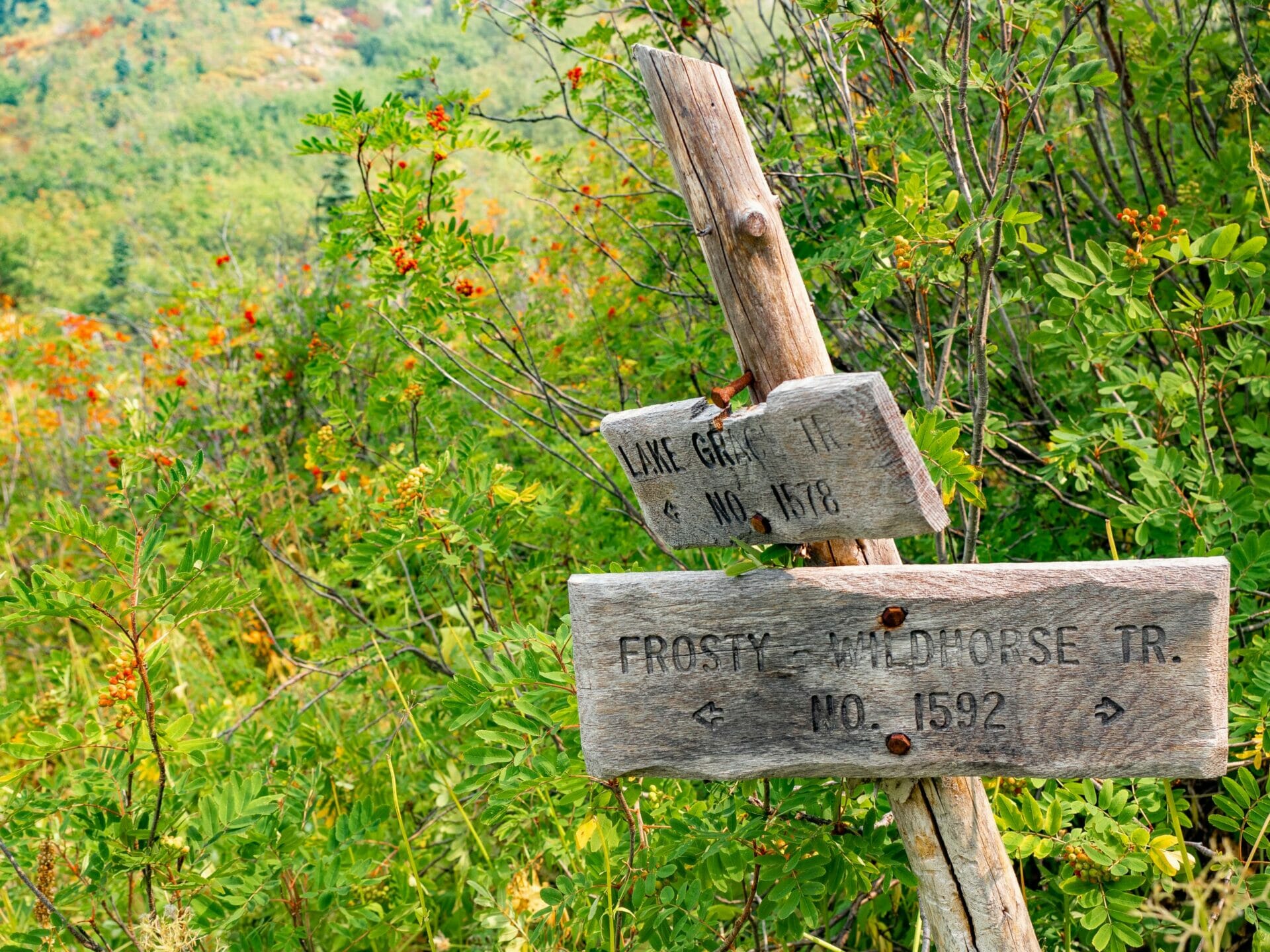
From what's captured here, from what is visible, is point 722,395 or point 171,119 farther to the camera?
point 171,119

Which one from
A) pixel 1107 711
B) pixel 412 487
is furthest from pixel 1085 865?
pixel 412 487

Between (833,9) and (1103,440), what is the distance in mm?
956

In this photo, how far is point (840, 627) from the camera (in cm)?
112

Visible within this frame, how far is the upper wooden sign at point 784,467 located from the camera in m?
1.00

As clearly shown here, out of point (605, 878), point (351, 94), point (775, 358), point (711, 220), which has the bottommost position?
point (605, 878)

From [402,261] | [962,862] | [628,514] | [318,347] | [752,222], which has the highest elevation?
[752,222]

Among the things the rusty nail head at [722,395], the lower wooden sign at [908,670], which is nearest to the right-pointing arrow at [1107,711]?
the lower wooden sign at [908,670]

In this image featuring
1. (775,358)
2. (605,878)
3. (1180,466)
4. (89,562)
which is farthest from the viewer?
(89,562)

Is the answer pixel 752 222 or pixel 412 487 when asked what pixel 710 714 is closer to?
pixel 752 222

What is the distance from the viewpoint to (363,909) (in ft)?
6.21

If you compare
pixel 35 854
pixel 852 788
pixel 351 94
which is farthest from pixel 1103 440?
pixel 35 854

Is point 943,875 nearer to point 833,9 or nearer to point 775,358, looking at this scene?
point 775,358

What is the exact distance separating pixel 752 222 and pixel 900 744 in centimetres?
67

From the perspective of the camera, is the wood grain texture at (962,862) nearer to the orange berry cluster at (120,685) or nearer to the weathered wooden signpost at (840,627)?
the weathered wooden signpost at (840,627)
